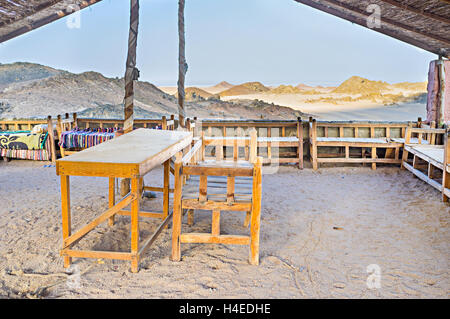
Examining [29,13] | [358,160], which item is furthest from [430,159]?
[29,13]

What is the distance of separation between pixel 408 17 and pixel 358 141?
236cm

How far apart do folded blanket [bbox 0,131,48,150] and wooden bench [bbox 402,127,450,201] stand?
285 inches

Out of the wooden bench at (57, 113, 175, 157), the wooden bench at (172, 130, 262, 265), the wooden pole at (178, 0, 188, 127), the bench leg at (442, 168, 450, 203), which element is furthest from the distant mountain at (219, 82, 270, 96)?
the wooden bench at (172, 130, 262, 265)

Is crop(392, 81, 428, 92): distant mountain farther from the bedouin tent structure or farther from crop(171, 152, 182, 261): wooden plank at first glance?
crop(171, 152, 182, 261): wooden plank

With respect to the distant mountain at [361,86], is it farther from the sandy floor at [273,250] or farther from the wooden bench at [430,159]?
the sandy floor at [273,250]

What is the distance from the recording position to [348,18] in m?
6.61

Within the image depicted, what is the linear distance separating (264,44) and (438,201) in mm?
7101

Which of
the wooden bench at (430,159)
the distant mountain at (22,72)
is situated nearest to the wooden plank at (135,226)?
the wooden bench at (430,159)

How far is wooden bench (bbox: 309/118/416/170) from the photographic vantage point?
6.39m

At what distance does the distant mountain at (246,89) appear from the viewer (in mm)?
13741

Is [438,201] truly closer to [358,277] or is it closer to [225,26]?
[358,277]

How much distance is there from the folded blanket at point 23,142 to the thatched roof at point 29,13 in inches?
92.9

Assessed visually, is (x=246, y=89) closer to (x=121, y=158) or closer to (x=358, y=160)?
(x=358, y=160)

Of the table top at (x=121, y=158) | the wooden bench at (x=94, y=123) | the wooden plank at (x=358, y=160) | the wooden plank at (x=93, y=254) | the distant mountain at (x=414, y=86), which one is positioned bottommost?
the wooden plank at (x=93, y=254)
